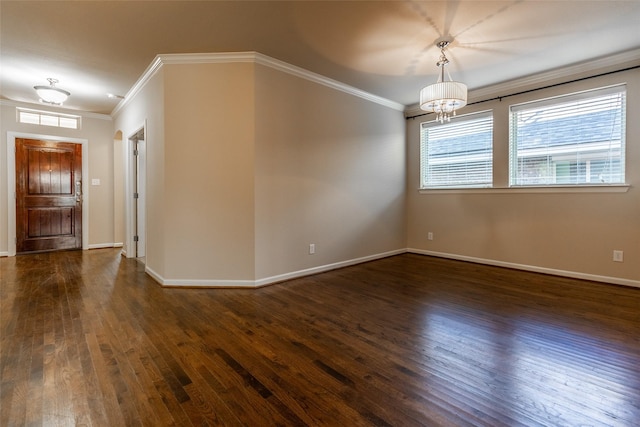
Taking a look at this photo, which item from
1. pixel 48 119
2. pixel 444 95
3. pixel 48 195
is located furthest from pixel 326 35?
pixel 48 195

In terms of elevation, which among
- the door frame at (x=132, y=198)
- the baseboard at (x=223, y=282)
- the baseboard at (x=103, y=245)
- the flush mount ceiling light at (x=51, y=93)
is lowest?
the baseboard at (x=223, y=282)

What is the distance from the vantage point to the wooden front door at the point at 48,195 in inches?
205

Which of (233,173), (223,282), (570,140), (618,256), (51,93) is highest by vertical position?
(51,93)

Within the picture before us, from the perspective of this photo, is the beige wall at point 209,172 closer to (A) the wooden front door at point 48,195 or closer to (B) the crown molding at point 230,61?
(B) the crown molding at point 230,61

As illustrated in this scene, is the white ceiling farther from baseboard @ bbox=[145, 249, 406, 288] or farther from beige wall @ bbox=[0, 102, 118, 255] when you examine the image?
baseboard @ bbox=[145, 249, 406, 288]

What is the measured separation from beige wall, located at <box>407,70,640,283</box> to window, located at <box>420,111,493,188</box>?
0.13m

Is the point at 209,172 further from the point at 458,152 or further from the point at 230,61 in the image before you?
the point at 458,152

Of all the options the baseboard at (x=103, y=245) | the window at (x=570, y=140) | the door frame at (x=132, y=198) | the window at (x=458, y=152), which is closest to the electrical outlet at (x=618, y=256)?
the window at (x=570, y=140)

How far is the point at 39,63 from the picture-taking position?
11.7ft

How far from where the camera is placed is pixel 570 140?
12.7 feet

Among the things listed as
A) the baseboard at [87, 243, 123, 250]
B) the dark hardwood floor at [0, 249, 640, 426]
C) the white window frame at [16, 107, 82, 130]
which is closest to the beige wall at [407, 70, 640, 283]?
the dark hardwood floor at [0, 249, 640, 426]

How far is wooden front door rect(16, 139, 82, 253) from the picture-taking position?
5.22 m

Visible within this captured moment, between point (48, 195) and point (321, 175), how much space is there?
17.1 ft

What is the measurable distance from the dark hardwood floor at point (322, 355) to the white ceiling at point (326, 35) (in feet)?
8.75
